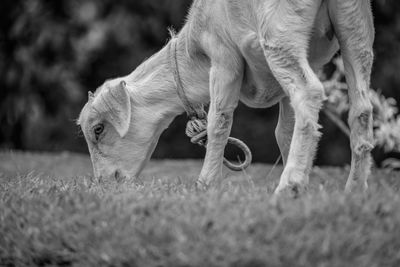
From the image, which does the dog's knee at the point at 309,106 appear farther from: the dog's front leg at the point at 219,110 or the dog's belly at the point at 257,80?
the dog's front leg at the point at 219,110

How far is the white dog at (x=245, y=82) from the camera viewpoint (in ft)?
14.6

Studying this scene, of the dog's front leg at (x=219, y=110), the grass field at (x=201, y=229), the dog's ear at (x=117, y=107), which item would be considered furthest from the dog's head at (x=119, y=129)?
the grass field at (x=201, y=229)

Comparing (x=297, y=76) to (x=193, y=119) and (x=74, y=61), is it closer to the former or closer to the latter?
(x=193, y=119)

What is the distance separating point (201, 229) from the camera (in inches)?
134

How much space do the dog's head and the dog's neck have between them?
94 millimetres

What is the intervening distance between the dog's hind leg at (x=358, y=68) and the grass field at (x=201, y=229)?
55cm

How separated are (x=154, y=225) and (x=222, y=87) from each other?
1.90m

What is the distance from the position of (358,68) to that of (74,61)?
37.6 feet

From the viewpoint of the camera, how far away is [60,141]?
15727mm

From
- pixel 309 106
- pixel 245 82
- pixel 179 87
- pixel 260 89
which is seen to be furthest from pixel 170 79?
pixel 309 106

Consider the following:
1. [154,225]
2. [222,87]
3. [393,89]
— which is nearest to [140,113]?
[222,87]

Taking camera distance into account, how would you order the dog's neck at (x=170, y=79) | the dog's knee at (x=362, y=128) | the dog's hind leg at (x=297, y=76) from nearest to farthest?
the dog's hind leg at (x=297, y=76), the dog's knee at (x=362, y=128), the dog's neck at (x=170, y=79)

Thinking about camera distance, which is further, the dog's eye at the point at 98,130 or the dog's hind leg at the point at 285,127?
the dog's eye at the point at 98,130

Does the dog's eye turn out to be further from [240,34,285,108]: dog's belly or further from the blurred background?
the blurred background
